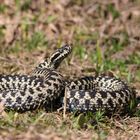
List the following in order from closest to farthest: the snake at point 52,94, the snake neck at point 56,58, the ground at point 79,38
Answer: the snake at point 52,94 < the snake neck at point 56,58 < the ground at point 79,38

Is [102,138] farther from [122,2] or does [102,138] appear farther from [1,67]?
[122,2]

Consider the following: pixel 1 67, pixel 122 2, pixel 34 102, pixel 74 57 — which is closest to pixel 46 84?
pixel 34 102

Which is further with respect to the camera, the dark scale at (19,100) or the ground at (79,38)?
the ground at (79,38)

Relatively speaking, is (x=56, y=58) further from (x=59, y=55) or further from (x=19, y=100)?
(x=19, y=100)

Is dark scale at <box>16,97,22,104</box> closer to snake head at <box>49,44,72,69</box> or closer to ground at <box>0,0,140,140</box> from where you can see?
ground at <box>0,0,140,140</box>

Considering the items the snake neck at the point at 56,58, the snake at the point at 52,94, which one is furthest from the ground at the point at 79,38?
the snake neck at the point at 56,58

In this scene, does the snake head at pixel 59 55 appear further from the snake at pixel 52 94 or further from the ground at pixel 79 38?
the ground at pixel 79 38

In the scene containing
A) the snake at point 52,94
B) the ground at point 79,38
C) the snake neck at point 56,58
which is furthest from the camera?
the ground at point 79,38

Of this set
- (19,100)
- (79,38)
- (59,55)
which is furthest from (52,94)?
(79,38)
